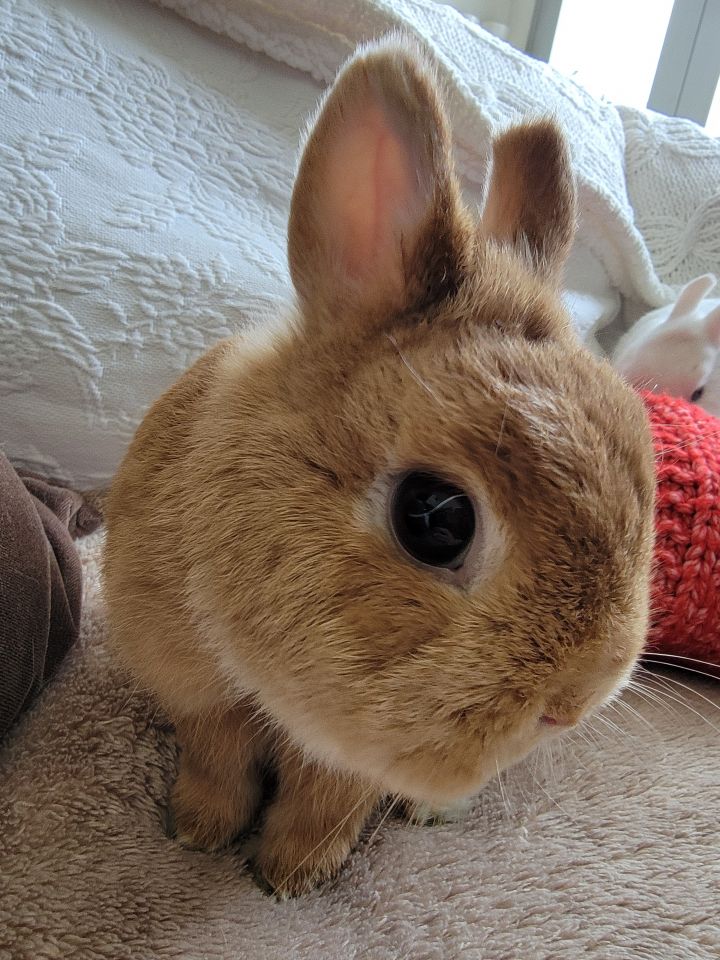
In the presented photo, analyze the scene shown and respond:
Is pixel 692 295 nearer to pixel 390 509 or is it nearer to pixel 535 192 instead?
pixel 535 192

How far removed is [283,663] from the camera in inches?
21.7

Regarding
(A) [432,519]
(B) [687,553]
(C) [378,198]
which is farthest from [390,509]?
(B) [687,553]

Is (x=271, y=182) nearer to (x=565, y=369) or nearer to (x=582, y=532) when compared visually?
(x=565, y=369)

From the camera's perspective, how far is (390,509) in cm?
52

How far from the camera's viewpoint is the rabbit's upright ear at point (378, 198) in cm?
57

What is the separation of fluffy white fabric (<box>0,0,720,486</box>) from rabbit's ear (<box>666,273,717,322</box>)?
0.19 metres

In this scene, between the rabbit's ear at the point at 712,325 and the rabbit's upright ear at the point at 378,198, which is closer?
the rabbit's upright ear at the point at 378,198

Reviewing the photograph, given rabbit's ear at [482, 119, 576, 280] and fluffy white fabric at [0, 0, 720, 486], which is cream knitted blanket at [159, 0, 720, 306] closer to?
fluffy white fabric at [0, 0, 720, 486]

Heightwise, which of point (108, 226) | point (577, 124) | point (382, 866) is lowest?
point (382, 866)

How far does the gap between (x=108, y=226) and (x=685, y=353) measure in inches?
39.6

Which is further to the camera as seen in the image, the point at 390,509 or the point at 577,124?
the point at 577,124

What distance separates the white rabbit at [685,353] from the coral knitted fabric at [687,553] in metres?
0.47

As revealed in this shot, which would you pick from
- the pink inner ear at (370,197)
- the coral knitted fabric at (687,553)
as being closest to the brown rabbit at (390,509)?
the pink inner ear at (370,197)

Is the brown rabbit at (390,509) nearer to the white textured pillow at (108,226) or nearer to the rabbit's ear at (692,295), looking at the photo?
the white textured pillow at (108,226)
